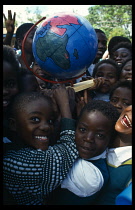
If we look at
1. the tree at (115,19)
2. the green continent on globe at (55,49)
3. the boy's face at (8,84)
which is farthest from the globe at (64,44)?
the tree at (115,19)

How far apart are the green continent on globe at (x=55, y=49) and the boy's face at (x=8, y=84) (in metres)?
0.35

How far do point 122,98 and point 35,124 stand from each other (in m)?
1.23

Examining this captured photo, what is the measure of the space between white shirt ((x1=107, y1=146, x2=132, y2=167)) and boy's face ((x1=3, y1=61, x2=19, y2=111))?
1006 millimetres

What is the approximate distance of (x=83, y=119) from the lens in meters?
1.93

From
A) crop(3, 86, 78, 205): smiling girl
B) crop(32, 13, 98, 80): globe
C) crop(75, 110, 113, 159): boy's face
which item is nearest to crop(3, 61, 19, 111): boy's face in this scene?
crop(3, 86, 78, 205): smiling girl

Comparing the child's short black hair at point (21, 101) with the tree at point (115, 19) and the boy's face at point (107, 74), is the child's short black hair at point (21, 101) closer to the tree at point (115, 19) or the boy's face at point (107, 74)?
the boy's face at point (107, 74)

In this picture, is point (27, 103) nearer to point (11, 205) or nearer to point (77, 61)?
point (77, 61)

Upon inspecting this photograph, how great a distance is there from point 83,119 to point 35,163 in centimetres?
56

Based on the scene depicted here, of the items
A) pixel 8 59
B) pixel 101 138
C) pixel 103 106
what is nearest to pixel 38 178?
pixel 101 138

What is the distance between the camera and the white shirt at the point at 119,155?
1.70 m

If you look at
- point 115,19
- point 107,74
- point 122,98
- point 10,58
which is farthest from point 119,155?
point 115,19

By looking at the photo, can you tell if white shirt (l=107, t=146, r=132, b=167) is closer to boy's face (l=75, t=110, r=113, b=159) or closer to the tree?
boy's face (l=75, t=110, r=113, b=159)

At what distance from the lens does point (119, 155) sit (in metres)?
1.74

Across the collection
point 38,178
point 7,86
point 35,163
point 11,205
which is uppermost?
point 7,86
